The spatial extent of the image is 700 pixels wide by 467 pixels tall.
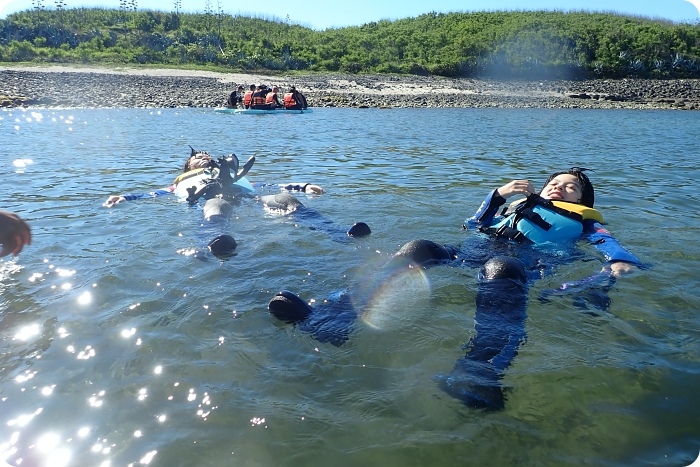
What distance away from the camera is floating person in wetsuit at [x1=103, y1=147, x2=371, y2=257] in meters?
6.42

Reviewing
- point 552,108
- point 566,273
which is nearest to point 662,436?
point 566,273

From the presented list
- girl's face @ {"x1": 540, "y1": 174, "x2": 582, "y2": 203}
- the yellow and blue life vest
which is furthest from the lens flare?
girl's face @ {"x1": 540, "y1": 174, "x2": 582, "y2": 203}

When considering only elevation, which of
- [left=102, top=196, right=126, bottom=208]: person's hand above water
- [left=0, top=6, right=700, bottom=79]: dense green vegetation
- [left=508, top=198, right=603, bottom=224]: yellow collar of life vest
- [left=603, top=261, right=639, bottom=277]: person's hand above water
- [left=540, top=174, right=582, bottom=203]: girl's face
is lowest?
[left=102, top=196, right=126, bottom=208]: person's hand above water

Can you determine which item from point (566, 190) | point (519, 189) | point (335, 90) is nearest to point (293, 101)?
point (335, 90)

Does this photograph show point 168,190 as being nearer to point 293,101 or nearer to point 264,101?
point 293,101

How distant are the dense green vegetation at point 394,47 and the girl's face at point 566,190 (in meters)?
43.2

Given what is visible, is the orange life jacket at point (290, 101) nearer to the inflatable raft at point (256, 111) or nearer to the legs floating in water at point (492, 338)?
the inflatable raft at point (256, 111)

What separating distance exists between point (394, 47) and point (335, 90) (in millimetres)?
24299

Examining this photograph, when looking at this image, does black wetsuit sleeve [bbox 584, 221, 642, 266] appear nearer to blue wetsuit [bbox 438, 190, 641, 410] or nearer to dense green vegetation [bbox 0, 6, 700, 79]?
blue wetsuit [bbox 438, 190, 641, 410]

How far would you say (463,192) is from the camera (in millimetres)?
8680

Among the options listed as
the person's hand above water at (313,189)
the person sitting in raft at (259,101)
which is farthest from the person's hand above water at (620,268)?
the person sitting in raft at (259,101)

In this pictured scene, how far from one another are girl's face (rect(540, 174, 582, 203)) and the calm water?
0.80m

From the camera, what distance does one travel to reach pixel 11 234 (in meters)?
2.84

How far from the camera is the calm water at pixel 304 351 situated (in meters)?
2.49
